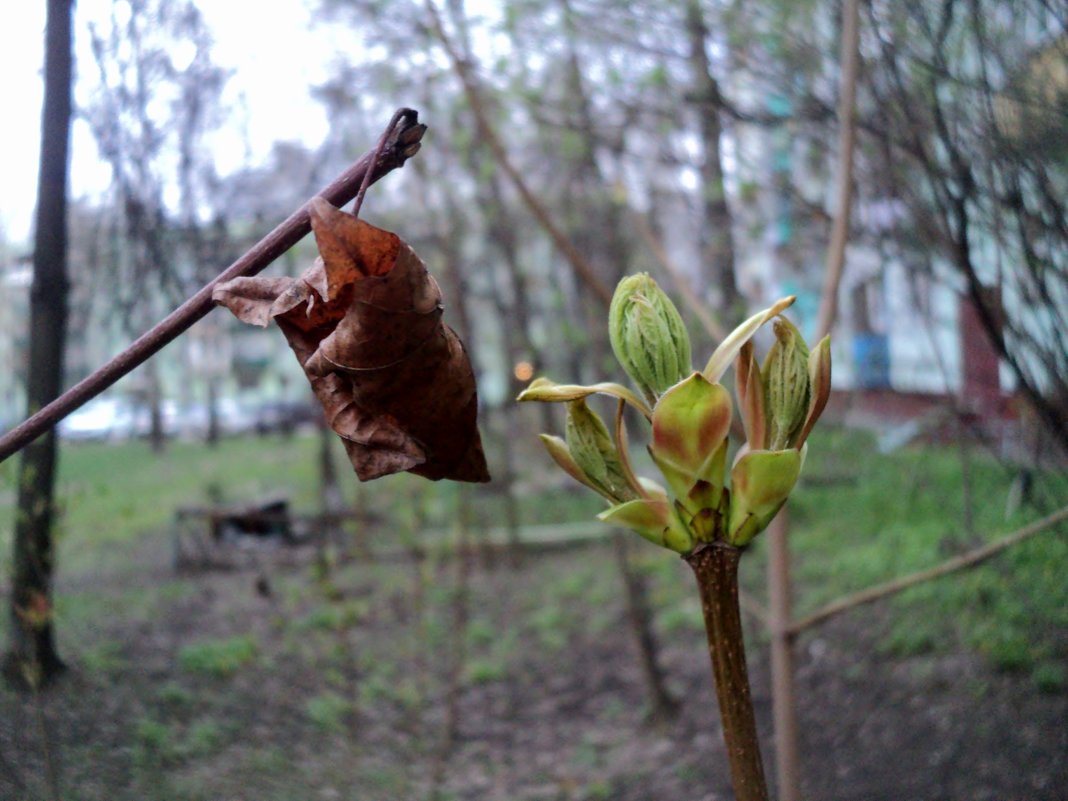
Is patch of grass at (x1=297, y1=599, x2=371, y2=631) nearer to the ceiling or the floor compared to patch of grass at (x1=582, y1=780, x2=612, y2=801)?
nearer to the ceiling

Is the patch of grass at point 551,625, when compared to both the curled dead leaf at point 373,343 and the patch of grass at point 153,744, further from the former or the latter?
the curled dead leaf at point 373,343

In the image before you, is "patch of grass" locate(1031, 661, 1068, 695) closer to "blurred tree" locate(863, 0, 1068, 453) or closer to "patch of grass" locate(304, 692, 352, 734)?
"blurred tree" locate(863, 0, 1068, 453)

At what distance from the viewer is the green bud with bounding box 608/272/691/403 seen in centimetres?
70

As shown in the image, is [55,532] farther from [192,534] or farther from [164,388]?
[164,388]

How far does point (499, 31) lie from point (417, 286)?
315 cm

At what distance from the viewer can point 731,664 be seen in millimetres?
701

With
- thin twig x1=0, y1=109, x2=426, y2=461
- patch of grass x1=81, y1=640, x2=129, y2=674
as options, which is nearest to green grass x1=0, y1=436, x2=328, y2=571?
patch of grass x1=81, y1=640, x2=129, y2=674

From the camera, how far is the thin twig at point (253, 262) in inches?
24.7

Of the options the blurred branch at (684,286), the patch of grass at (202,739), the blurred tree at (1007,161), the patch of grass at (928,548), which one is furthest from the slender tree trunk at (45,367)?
the patch of grass at (928,548)

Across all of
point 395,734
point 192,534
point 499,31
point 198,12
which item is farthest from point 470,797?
point 192,534

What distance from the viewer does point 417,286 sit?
65 centimetres

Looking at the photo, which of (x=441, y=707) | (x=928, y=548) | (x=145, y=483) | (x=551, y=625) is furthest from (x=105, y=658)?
(x=145, y=483)

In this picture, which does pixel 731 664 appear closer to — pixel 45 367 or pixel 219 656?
pixel 45 367

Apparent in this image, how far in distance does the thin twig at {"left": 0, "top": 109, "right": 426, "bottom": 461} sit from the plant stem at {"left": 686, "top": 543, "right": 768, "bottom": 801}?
34 centimetres
